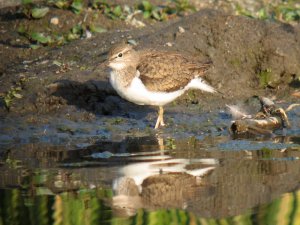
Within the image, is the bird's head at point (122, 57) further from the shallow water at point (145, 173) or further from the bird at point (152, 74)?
the shallow water at point (145, 173)

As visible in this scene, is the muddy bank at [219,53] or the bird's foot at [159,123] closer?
the bird's foot at [159,123]

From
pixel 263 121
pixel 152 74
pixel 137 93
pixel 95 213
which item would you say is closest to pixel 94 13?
pixel 152 74

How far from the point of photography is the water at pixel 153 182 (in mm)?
6473

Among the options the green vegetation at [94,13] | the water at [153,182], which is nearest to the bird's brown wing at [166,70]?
the water at [153,182]

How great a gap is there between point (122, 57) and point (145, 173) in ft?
9.45

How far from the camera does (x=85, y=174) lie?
310 inches

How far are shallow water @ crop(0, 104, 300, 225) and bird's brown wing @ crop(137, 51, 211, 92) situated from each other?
578 millimetres

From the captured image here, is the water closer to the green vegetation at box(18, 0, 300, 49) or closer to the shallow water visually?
the shallow water

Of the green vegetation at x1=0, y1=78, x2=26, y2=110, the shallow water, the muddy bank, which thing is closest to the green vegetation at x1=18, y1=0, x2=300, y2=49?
the muddy bank

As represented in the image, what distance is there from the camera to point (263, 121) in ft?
34.0

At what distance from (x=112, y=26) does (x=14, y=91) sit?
119 inches

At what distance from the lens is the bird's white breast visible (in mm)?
10000

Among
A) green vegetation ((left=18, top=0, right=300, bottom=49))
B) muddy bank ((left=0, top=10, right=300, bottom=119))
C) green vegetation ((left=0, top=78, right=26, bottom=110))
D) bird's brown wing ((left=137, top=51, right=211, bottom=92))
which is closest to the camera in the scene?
bird's brown wing ((left=137, top=51, right=211, bottom=92))

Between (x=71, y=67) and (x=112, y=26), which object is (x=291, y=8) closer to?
(x=112, y=26)
